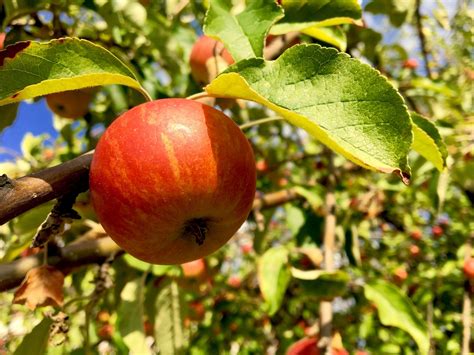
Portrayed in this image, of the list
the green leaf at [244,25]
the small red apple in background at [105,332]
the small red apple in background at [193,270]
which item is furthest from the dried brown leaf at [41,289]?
the small red apple in background at [105,332]

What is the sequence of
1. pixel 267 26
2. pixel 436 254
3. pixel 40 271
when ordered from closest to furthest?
pixel 267 26 < pixel 40 271 < pixel 436 254

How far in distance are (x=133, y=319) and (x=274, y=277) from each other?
1.61 feet

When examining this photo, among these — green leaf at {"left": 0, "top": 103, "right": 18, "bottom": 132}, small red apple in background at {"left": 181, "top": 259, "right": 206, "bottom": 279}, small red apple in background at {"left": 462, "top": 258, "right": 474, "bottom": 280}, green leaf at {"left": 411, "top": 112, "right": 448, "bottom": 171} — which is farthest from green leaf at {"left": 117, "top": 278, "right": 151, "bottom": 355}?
small red apple in background at {"left": 462, "top": 258, "right": 474, "bottom": 280}

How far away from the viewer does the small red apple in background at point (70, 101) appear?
173 cm

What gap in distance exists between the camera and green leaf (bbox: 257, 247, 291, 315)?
1.52 metres

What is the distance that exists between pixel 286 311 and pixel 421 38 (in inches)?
78.4

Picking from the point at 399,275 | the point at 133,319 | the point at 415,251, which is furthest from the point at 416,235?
the point at 133,319

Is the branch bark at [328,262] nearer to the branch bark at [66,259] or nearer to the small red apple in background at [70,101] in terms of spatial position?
the branch bark at [66,259]

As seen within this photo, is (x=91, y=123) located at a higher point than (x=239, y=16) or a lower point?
lower

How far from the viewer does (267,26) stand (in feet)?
2.82

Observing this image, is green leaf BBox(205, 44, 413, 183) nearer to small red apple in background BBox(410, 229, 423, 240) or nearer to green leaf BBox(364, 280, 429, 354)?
green leaf BBox(364, 280, 429, 354)

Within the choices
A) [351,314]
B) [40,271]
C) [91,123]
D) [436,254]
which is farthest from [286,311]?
[40,271]

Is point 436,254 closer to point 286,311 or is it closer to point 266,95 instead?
point 286,311

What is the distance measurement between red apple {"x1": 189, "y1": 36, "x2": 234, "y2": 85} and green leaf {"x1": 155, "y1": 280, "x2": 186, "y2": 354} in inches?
26.9
